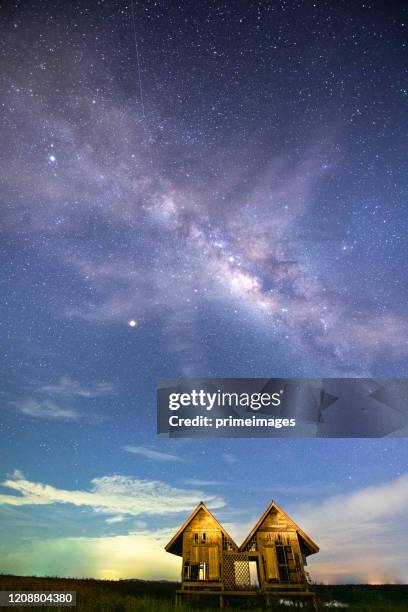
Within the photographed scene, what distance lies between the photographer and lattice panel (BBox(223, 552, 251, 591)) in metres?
23.2

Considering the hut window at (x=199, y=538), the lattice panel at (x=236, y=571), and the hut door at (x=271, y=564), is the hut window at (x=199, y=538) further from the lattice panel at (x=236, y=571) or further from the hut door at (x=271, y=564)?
the hut door at (x=271, y=564)

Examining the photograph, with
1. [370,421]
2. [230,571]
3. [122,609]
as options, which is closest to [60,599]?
[122,609]

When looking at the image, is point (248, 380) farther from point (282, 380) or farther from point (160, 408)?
point (160, 408)

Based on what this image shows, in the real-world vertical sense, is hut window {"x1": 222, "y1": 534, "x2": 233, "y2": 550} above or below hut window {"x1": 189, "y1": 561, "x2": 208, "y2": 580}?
above

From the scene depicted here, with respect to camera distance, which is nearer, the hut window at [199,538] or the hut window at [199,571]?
the hut window at [199,571]

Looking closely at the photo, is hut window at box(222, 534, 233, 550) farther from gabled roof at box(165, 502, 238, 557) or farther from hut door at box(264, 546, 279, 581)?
hut door at box(264, 546, 279, 581)

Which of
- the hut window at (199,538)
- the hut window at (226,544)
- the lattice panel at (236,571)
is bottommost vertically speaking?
the lattice panel at (236,571)

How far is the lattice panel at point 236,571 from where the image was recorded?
23203 mm

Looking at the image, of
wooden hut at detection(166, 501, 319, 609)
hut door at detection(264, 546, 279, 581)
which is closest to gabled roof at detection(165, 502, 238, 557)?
wooden hut at detection(166, 501, 319, 609)

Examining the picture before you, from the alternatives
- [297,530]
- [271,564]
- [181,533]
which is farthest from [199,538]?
[297,530]

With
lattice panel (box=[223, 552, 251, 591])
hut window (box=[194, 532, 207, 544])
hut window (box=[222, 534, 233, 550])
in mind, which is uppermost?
hut window (box=[194, 532, 207, 544])

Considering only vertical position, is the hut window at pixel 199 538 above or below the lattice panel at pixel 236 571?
above

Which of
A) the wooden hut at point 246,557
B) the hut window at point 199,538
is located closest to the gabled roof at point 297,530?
the wooden hut at point 246,557

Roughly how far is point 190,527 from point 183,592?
118 inches
